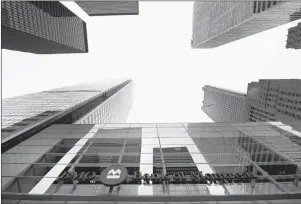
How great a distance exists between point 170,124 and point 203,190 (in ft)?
44.9

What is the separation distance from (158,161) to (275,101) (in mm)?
147313

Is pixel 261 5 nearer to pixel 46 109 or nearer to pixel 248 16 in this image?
pixel 248 16

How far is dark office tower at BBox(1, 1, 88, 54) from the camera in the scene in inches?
3110

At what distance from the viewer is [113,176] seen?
52.3ft

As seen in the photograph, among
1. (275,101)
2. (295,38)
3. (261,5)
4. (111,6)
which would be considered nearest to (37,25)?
(111,6)

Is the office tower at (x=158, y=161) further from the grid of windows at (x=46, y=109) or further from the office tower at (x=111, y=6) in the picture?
the office tower at (x=111, y=6)

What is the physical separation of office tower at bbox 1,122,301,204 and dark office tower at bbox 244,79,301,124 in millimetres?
97213

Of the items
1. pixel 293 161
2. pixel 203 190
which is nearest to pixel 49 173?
pixel 203 190

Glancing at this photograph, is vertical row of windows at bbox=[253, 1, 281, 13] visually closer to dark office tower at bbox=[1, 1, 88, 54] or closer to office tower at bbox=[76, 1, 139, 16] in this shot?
office tower at bbox=[76, 1, 139, 16]

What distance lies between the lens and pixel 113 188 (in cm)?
1569

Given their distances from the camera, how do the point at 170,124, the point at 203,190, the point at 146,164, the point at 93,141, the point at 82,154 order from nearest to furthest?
the point at 203,190 → the point at 146,164 → the point at 82,154 → the point at 93,141 → the point at 170,124

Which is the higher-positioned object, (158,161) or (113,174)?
(113,174)

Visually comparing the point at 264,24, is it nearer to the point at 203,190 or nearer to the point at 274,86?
the point at 274,86

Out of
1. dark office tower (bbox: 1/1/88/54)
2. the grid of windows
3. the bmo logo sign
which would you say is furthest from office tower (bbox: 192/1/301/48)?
the bmo logo sign
